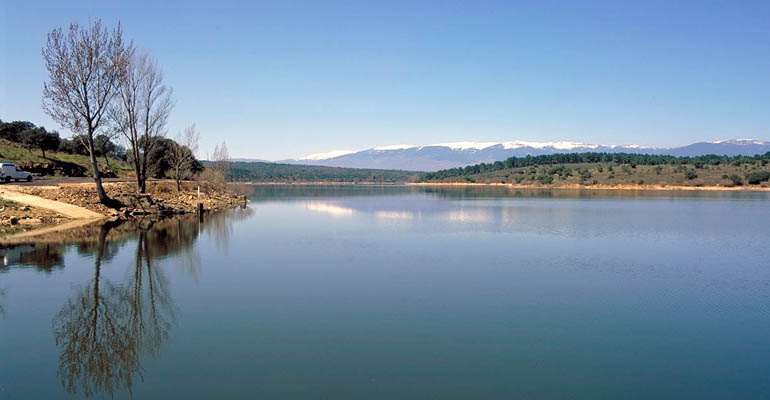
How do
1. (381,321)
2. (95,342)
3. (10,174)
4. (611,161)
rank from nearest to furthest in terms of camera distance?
1. (95,342)
2. (381,321)
3. (10,174)
4. (611,161)

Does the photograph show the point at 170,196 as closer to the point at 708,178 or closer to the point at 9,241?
the point at 9,241

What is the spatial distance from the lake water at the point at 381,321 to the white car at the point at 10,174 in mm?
13901

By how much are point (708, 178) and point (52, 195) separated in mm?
80148

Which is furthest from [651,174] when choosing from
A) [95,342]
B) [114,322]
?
[95,342]

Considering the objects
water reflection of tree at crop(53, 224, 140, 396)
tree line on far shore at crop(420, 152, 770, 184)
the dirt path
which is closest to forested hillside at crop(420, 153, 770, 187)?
tree line on far shore at crop(420, 152, 770, 184)

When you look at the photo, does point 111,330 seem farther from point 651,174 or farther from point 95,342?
point 651,174

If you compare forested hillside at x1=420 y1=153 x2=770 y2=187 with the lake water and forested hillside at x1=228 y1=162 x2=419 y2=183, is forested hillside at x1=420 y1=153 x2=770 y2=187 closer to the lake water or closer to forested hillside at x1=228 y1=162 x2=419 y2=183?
forested hillside at x1=228 y1=162 x2=419 y2=183

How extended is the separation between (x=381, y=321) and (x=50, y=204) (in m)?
19.6

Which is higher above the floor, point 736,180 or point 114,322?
point 736,180

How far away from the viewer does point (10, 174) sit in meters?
26.9

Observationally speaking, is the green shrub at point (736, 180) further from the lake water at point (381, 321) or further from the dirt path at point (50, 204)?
the dirt path at point (50, 204)

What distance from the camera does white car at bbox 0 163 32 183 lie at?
2639 cm

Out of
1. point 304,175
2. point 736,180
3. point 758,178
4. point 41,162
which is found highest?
point 41,162

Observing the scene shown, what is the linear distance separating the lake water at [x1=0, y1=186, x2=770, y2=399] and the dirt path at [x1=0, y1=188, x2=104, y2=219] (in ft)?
23.1
